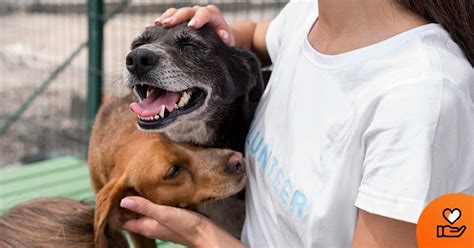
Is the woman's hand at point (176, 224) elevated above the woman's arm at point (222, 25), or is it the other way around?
the woman's arm at point (222, 25)

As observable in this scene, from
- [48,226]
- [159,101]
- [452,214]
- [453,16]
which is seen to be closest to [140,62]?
[159,101]

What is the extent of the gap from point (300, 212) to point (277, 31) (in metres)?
0.84

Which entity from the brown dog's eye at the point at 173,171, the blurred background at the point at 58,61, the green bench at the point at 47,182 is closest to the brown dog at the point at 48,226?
the brown dog's eye at the point at 173,171

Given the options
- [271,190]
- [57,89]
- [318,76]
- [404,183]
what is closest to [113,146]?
[271,190]

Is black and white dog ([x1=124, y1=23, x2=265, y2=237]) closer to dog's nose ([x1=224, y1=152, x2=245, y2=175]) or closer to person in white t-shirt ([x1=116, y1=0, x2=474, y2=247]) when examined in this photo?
dog's nose ([x1=224, y1=152, x2=245, y2=175])

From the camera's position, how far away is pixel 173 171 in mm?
2203

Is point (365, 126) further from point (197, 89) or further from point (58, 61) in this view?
point (58, 61)

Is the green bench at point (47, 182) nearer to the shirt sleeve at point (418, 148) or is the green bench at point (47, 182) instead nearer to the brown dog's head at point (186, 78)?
the brown dog's head at point (186, 78)

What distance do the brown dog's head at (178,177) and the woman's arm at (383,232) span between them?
0.70m

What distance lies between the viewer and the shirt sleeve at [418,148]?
135 cm

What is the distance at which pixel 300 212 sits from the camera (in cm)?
161

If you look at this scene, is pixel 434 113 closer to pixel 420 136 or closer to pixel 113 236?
pixel 420 136

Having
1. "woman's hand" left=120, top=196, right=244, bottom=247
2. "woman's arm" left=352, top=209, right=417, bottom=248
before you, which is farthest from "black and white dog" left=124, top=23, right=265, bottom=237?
"woman's arm" left=352, top=209, right=417, bottom=248

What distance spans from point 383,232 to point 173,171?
939 mm
